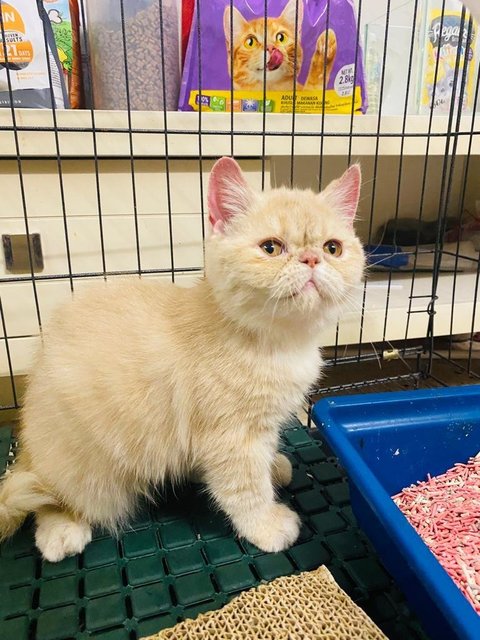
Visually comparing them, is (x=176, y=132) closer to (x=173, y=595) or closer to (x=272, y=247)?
(x=272, y=247)

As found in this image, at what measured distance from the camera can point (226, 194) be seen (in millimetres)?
772

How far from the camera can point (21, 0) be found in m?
1.05

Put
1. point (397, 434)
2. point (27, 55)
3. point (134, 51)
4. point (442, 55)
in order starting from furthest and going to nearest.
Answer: point (442, 55) < point (134, 51) < point (27, 55) < point (397, 434)

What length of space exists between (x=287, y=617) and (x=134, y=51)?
49.8 inches

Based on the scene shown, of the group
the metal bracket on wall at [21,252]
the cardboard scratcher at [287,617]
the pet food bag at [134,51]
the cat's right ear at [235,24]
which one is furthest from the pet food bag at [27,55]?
the cardboard scratcher at [287,617]

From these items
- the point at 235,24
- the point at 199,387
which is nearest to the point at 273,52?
the point at 235,24

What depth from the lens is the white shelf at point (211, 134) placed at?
1109 millimetres

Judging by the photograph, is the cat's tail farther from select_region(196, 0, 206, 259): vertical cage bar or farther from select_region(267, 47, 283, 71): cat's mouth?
select_region(267, 47, 283, 71): cat's mouth

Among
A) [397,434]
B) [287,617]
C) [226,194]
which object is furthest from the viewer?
[397,434]

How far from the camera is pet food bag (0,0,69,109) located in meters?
1.05

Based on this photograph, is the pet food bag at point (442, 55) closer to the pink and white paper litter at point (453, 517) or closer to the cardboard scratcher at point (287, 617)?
the pink and white paper litter at point (453, 517)

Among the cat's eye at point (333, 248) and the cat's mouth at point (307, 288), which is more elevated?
the cat's eye at point (333, 248)

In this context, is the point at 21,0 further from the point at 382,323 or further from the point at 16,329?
the point at 382,323

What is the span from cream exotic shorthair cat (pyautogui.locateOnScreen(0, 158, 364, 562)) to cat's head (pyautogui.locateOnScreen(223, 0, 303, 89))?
584 millimetres
